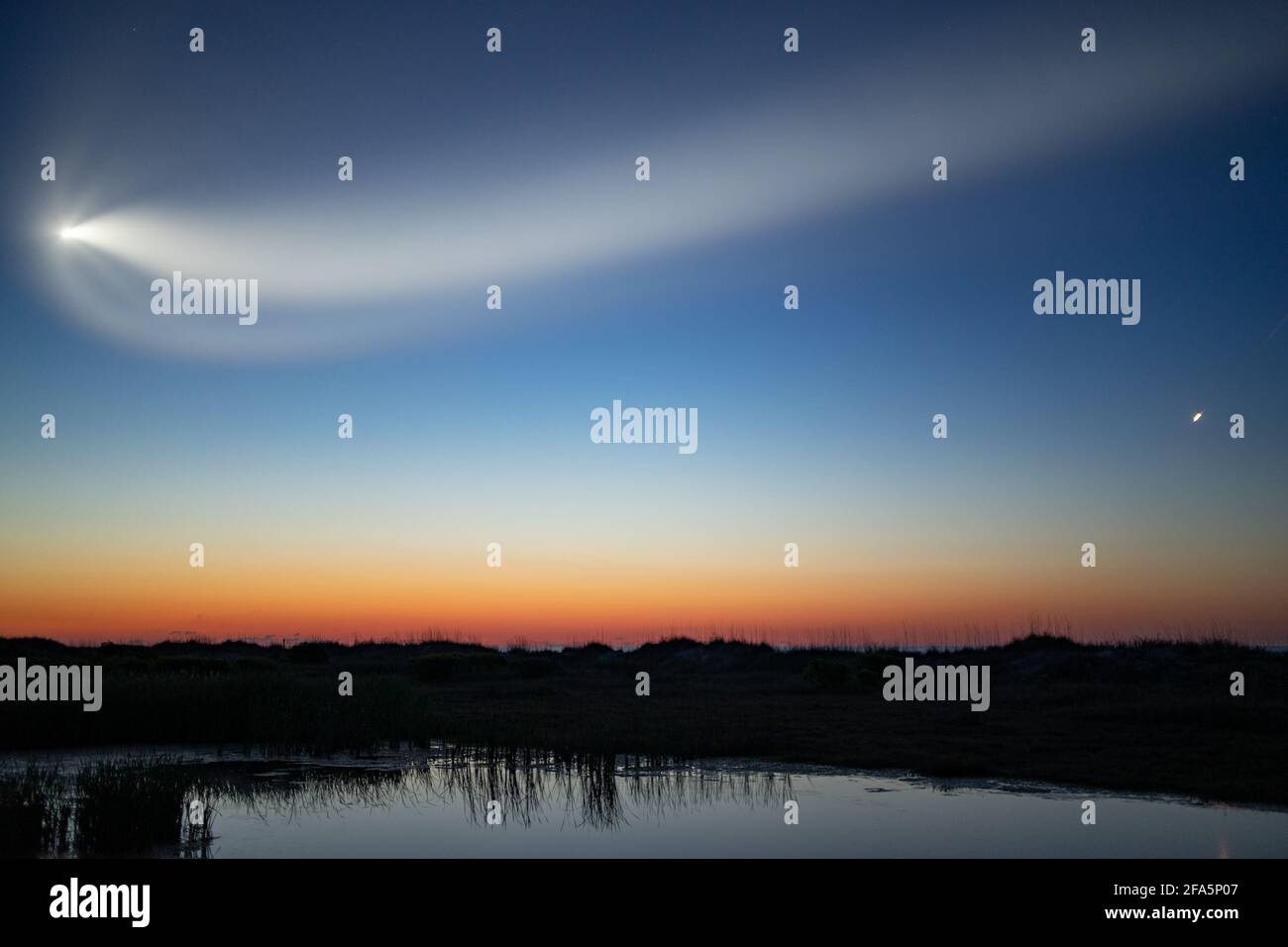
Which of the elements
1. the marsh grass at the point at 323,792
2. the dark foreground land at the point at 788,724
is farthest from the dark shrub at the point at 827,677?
the marsh grass at the point at 323,792

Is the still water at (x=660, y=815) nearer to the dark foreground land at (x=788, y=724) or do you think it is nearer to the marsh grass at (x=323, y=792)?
the marsh grass at (x=323, y=792)

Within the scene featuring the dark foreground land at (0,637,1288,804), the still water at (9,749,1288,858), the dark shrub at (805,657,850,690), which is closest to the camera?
the still water at (9,749,1288,858)

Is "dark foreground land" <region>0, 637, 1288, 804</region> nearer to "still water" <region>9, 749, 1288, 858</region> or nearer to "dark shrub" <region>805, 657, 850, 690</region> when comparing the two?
"dark shrub" <region>805, 657, 850, 690</region>

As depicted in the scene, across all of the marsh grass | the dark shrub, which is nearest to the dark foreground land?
the dark shrub

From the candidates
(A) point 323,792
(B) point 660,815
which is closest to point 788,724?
(B) point 660,815

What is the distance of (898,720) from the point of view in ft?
78.0

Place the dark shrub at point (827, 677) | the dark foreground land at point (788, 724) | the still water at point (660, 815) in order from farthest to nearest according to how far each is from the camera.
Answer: the dark shrub at point (827, 677)
the dark foreground land at point (788, 724)
the still water at point (660, 815)

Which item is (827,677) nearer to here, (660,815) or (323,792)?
(660,815)

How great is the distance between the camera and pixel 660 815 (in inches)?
535

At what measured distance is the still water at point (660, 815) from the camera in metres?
A: 11.6

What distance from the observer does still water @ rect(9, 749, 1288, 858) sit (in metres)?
11.6
